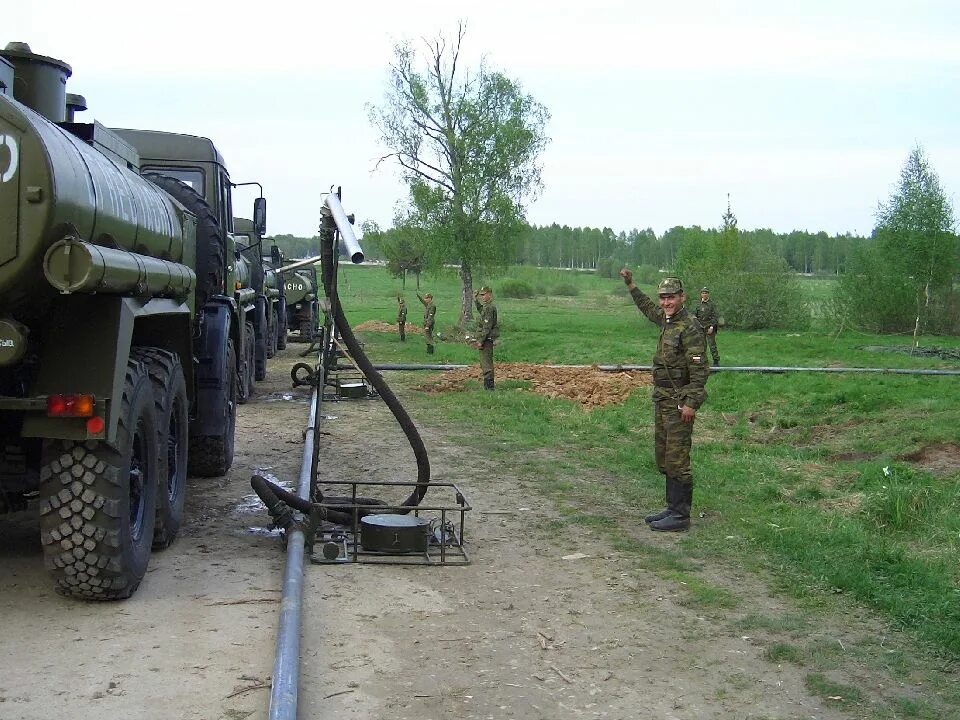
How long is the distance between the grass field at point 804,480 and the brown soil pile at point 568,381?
0.41 m

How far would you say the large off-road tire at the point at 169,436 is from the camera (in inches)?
265

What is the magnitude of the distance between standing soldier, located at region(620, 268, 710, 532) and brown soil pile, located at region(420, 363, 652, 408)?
787cm

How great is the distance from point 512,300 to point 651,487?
6057cm

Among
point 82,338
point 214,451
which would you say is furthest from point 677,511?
point 82,338

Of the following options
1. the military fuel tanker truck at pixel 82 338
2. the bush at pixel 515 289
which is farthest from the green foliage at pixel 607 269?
the military fuel tanker truck at pixel 82 338

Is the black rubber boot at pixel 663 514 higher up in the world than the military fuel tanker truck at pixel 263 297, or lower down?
lower down

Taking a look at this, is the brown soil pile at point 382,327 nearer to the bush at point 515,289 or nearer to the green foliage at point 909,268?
the green foliage at point 909,268

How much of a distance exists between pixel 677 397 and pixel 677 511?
0.83 metres

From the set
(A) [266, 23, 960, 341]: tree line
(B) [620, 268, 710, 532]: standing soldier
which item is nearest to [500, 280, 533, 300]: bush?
(A) [266, 23, 960, 341]: tree line

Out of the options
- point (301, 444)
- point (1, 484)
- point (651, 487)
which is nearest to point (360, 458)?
point (301, 444)

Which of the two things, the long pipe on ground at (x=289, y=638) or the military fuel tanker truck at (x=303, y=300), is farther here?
the military fuel tanker truck at (x=303, y=300)

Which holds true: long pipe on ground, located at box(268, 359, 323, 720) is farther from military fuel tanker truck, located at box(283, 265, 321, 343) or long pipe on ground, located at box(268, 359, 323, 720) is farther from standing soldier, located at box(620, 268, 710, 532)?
military fuel tanker truck, located at box(283, 265, 321, 343)

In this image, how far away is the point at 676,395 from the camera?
8.28m

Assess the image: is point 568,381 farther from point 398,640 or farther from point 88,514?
point 88,514
